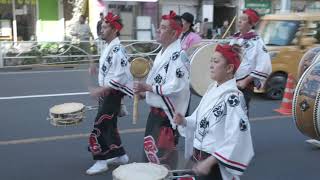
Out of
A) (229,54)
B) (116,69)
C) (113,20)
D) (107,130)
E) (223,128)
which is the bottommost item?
(107,130)

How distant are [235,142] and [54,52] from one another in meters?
13.1

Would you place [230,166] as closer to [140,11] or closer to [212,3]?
[140,11]

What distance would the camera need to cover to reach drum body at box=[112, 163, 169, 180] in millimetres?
2635

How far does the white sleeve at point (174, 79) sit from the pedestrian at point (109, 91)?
3.36 ft

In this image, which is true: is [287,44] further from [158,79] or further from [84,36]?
[84,36]

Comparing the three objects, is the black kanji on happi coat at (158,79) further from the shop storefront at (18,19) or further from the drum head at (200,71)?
the shop storefront at (18,19)

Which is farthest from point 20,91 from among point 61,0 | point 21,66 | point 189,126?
point 61,0

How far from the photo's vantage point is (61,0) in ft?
65.8

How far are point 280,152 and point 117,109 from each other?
2324 mm

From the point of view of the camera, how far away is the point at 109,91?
4.89 metres

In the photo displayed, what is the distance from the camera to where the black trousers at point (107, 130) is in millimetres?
4957

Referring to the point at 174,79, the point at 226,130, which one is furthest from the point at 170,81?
the point at 226,130

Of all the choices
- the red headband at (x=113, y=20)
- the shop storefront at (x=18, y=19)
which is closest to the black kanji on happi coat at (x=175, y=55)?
the red headband at (x=113, y=20)

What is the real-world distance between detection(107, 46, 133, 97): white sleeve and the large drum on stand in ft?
2.57
